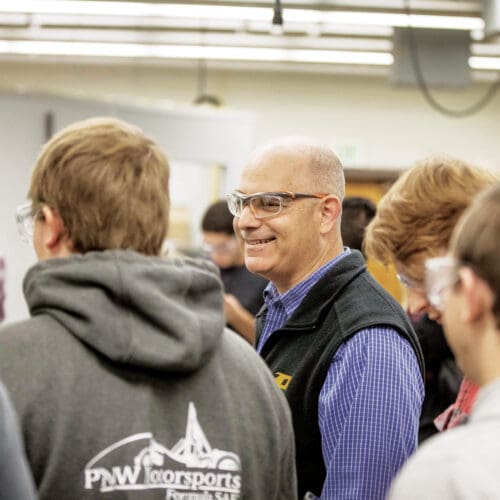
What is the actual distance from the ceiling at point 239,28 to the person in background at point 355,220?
2.77 metres

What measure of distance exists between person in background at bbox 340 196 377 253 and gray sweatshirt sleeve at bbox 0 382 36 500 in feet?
6.07

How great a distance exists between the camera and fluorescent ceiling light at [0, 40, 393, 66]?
24.6ft

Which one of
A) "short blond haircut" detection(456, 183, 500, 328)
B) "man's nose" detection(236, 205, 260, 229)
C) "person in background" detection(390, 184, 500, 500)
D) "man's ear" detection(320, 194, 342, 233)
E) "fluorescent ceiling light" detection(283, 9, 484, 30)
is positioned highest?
"short blond haircut" detection(456, 183, 500, 328)

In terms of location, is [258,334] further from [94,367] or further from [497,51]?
[497,51]

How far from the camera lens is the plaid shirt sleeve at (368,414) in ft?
6.00

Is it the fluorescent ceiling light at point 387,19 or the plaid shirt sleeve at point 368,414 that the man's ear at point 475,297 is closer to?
the plaid shirt sleeve at point 368,414

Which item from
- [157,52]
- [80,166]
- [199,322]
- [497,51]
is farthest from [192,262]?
[497,51]

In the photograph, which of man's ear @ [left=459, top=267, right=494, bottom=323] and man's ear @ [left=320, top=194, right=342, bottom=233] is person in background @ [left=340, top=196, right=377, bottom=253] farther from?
man's ear @ [left=459, top=267, right=494, bottom=323]

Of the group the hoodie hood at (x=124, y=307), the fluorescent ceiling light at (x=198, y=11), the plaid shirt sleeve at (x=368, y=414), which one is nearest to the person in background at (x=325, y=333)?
the plaid shirt sleeve at (x=368, y=414)

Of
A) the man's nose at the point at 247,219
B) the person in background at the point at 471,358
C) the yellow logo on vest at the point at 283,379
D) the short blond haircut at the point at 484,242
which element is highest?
the short blond haircut at the point at 484,242

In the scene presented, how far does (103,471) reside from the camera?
1437 millimetres

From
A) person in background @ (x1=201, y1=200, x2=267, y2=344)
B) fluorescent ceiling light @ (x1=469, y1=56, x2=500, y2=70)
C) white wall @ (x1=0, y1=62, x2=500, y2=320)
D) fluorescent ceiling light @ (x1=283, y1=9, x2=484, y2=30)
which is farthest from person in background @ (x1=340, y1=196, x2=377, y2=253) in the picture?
white wall @ (x1=0, y1=62, x2=500, y2=320)

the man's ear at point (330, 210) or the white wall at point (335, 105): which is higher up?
the man's ear at point (330, 210)

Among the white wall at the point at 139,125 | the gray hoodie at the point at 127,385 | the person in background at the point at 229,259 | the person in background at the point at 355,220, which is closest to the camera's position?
the gray hoodie at the point at 127,385
